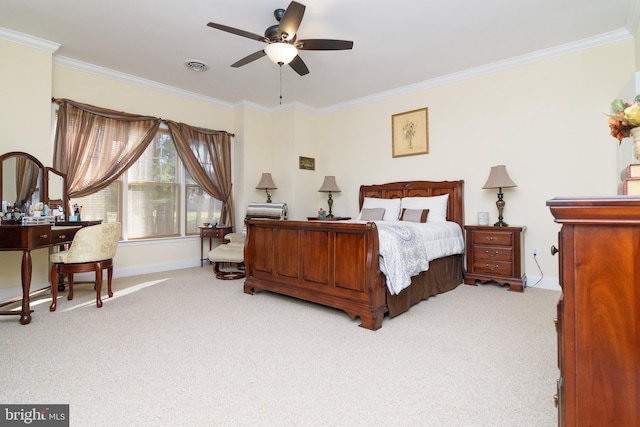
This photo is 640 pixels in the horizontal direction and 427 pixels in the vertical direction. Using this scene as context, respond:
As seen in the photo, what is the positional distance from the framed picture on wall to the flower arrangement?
3851 mm

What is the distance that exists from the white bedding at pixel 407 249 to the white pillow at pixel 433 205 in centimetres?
47

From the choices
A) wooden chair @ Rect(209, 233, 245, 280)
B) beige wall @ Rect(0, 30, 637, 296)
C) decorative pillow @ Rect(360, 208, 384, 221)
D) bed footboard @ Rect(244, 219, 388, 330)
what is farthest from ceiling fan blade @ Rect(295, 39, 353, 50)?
wooden chair @ Rect(209, 233, 245, 280)

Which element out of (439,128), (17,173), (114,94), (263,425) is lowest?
(263,425)

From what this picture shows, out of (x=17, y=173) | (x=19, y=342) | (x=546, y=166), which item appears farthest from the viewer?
(x=546, y=166)

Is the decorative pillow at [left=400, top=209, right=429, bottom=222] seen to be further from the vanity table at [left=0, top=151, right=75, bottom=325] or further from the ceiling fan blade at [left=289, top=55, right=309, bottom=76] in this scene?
the vanity table at [left=0, top=151, right=75, bottom=325]

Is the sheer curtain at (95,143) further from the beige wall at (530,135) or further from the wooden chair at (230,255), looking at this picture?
the beige wall at (530,135)

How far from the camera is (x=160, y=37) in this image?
377 cm

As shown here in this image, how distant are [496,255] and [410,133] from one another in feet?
7.32

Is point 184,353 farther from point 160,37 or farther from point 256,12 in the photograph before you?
point 160,37

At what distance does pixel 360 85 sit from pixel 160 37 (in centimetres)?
282

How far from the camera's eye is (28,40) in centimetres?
377

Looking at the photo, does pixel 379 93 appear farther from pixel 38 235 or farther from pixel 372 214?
pixel 38 235

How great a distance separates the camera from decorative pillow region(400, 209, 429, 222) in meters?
4.53

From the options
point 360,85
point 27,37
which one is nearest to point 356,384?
point 360,85
